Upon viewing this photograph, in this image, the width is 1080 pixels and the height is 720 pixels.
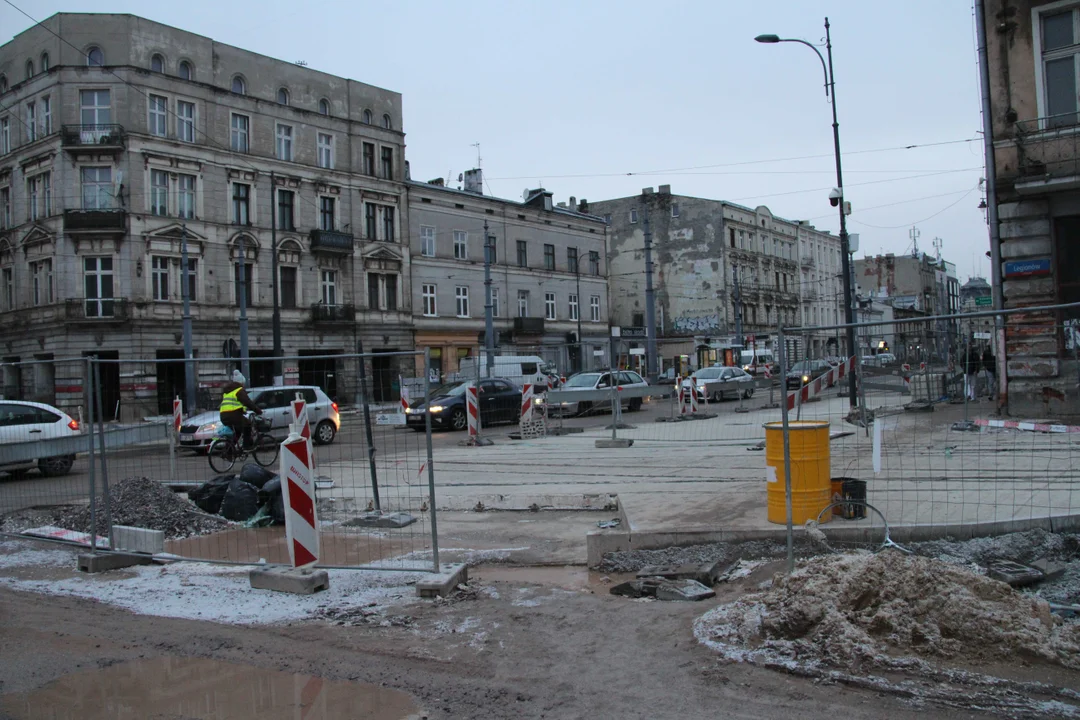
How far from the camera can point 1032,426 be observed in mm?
7555

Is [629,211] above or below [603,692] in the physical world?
above

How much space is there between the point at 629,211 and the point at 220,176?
132 ft

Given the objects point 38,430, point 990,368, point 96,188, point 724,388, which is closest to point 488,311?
point 96,188

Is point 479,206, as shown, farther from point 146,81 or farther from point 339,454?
point 339,454

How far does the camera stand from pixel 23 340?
36750 mm

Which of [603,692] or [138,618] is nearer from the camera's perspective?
[603,692]

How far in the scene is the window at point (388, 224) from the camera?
45.8m

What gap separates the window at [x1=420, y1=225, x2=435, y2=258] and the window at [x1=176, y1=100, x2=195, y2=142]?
1383cm

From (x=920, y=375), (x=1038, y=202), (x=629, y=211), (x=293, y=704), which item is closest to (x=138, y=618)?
(x=293, y=704)

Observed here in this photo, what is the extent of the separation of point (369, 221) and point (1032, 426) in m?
40.7

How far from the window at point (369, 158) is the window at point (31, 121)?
15240mm

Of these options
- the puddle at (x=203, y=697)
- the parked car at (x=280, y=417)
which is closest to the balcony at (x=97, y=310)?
the parked car at (x=280, y=417)

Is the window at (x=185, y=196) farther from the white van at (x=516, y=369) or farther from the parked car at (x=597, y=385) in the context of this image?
the parked car at (x=597, y=385)

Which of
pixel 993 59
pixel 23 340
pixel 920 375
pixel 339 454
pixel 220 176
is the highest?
pixel 220 176
